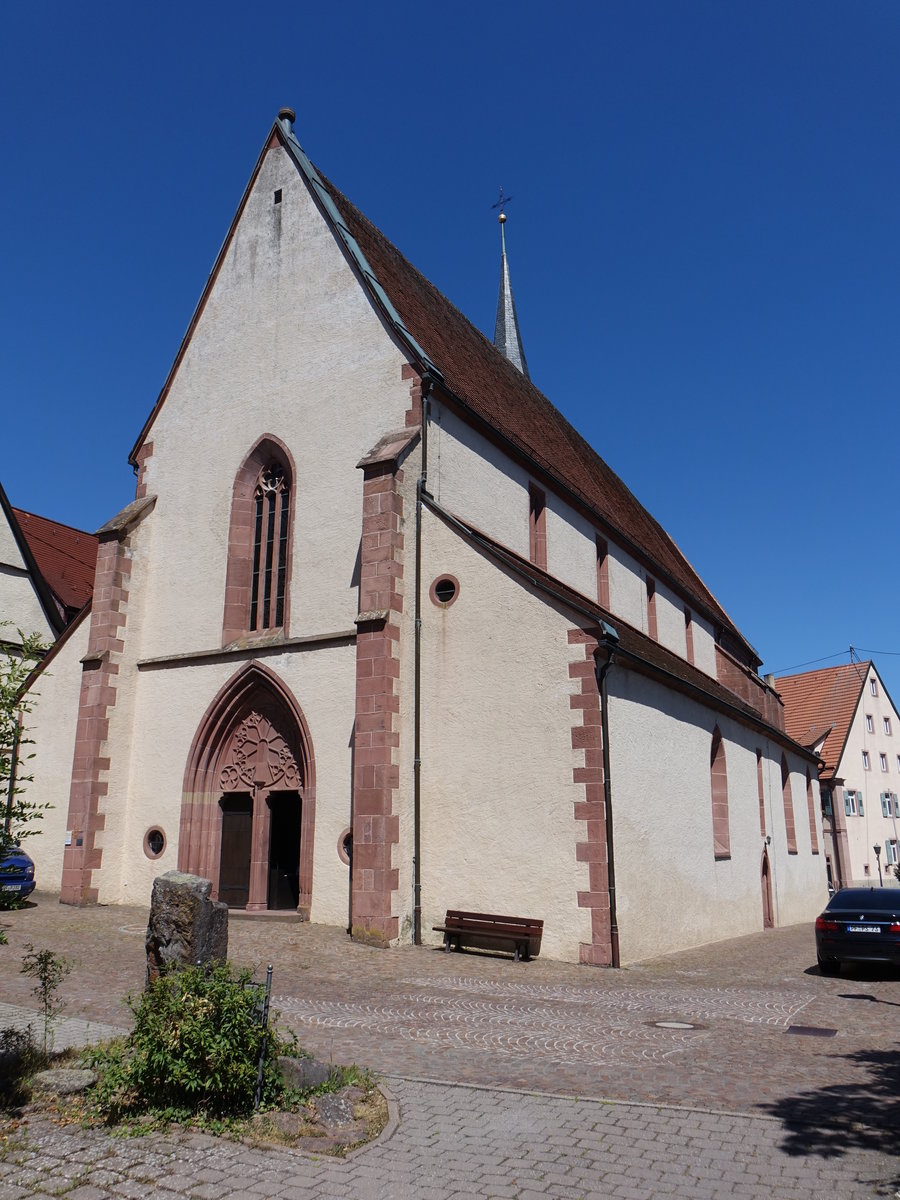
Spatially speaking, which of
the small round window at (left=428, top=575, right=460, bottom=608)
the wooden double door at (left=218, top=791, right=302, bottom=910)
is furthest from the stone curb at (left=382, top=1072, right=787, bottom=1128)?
the wooden double door at (left=218, top=791, right=302, bottom=910)

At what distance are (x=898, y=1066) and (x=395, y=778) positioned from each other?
8122 mm

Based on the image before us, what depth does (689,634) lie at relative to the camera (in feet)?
94.6

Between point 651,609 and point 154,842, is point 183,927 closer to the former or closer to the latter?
point 154,842

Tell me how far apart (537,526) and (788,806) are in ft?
40.7

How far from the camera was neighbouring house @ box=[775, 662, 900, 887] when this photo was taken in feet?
129

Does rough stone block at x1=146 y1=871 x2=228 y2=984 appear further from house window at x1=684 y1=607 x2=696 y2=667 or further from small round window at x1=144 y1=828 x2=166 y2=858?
house window at x1=684 y1=607 x2=696 y2=667

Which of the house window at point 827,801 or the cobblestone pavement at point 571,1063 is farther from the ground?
the house window at point 827,801

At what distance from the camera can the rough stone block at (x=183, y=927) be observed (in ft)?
22.3

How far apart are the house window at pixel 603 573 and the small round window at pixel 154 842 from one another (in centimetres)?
1078

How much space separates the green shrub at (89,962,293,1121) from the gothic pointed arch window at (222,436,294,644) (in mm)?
11455

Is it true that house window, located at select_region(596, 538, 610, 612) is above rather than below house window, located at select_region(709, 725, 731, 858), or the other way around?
above

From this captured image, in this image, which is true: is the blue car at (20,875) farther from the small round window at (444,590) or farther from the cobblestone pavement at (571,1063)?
the small round window at (444,590)

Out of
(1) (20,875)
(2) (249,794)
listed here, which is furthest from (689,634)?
(1) (20,875)

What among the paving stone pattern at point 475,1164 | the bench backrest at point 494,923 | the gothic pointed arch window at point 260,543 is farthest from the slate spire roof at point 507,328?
the paving stone pattern at point 475,1164
